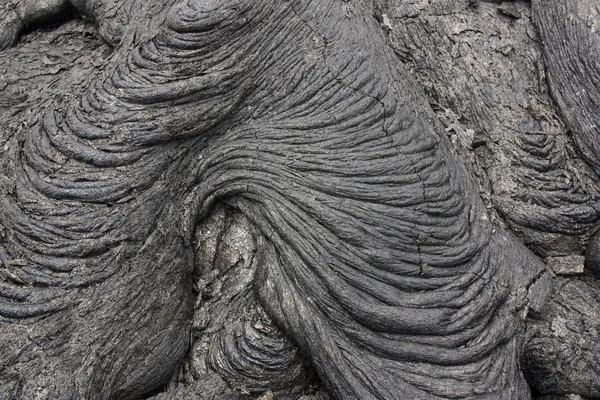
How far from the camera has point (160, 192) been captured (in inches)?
115

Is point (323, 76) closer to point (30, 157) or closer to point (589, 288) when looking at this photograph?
point (30, 157)

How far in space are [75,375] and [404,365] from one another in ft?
4.65

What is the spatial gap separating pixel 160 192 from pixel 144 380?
35.1 inches

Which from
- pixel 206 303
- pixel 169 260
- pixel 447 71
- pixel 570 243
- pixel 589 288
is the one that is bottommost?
pixel 589 288

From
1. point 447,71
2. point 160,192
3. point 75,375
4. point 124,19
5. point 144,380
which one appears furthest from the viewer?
point 124,19

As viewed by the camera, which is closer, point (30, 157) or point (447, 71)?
point (30, 157)

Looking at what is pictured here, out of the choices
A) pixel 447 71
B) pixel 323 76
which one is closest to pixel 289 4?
pixel 323 76

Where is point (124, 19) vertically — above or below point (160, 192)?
above

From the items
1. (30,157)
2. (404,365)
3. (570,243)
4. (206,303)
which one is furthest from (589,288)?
(30,157)

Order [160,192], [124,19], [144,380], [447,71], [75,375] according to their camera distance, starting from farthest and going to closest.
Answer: [124,19] → [447,71] → [160,192] → [144,380] → [75,375]

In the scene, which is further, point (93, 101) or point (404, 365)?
point (93, 101)

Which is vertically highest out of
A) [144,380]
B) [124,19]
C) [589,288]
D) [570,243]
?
[124,19]

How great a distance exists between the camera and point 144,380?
2.74 m

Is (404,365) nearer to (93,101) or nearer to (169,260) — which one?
(169,260)
